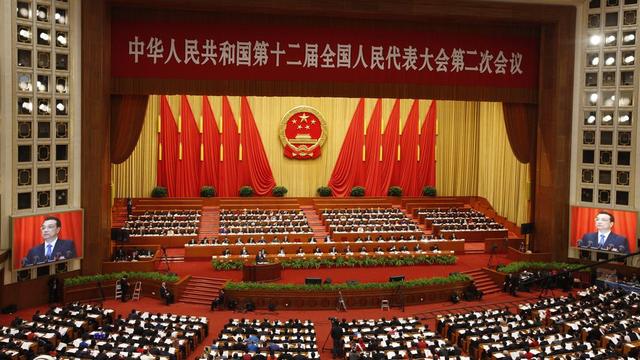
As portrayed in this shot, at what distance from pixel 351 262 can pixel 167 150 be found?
11.3 meters

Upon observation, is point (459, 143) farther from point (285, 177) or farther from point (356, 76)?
point (356, 76)

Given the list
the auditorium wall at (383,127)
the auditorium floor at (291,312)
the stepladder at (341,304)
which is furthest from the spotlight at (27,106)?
the stepladder at (341,304)

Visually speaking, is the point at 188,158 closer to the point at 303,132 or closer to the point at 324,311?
the point at 303,132

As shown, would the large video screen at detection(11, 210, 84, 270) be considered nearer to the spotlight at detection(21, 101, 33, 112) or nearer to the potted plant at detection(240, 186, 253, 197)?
the spotlight at detection(21, 101, 33, 112)

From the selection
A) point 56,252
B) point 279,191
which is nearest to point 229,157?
point 279,191

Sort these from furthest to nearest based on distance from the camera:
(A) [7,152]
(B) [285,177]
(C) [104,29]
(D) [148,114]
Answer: (B) [285,177] → (D) [148,114] → (C) [104,29] → (A) [7,152]

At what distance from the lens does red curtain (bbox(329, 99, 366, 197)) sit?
30453 mm

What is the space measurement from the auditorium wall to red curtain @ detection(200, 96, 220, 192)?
11.2 inches

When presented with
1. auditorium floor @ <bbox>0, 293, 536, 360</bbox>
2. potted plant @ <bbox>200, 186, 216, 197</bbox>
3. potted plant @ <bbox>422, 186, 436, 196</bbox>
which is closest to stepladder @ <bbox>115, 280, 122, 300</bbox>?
auditorium floor @ <bbox>0, 293, 536, 360</bbox>

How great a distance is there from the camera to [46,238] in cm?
1830

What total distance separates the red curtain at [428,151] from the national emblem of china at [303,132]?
4.82 meters

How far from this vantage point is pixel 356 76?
2147cm

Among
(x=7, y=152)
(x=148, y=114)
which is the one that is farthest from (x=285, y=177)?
(x=7, y=152)

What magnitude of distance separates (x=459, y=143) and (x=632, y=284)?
508 inches
